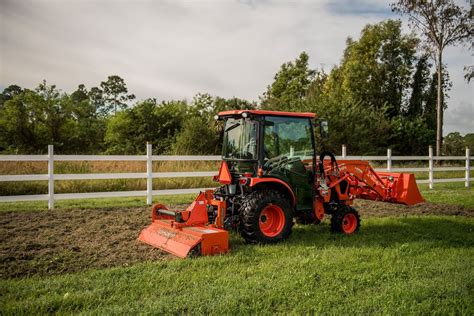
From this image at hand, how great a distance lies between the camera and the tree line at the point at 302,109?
24938 mm

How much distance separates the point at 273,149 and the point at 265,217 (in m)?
1.15

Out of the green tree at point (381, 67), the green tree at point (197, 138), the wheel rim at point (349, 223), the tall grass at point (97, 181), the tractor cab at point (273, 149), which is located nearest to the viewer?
the tractor cab at point (273, 149)

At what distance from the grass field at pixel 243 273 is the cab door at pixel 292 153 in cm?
89

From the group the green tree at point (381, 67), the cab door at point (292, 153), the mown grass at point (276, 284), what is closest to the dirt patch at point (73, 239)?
the mown grass at point (276, 284)

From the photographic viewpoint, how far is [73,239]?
23.6ft

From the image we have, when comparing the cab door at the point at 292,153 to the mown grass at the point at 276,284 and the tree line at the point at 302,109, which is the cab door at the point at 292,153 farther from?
the tree line at the point at 302,109

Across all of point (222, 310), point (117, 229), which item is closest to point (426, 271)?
point (222, 310)

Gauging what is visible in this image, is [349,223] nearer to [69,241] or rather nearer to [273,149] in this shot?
[273,149]

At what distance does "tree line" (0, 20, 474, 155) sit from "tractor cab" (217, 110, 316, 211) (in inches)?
435

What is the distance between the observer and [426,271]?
549 centimetres

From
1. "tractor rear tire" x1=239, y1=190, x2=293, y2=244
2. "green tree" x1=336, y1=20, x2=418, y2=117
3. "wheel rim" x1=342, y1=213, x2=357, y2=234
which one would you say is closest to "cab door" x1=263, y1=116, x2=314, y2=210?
"tractor rear tire" x1=239, y1=190, x2=293, y2=244

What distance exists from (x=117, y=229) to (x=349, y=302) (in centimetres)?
496

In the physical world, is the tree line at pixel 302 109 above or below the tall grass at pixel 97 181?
above

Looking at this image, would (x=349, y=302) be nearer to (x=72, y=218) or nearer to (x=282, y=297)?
(x=282, y=297)
